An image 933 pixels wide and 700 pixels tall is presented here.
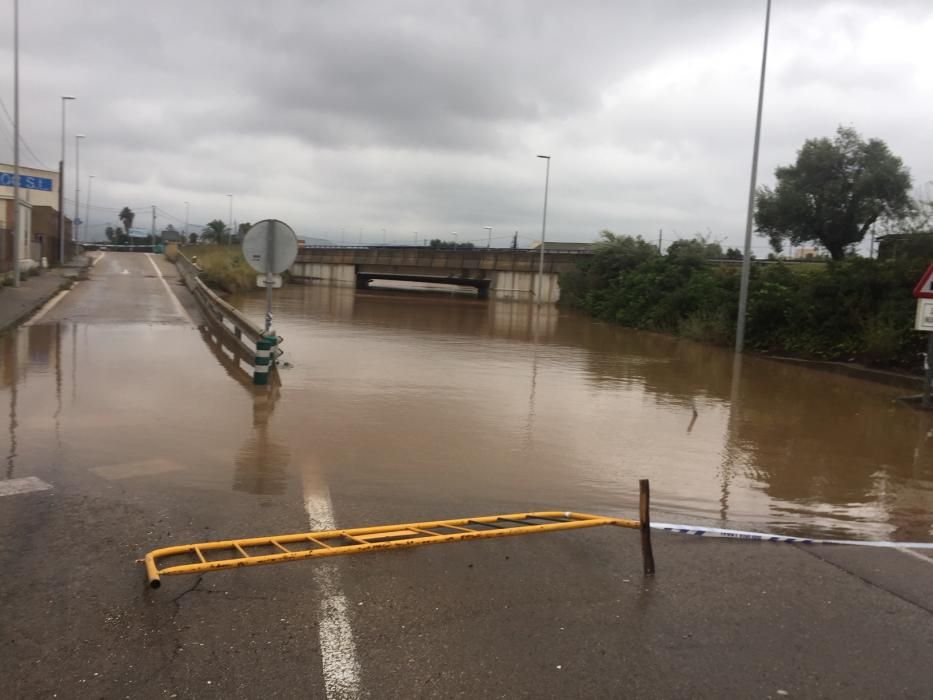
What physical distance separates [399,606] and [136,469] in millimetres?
3666

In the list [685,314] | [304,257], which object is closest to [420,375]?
[685,314]

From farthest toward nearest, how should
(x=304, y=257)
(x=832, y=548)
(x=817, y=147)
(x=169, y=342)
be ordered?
(x=304, y=257), (x=817, y=147), (x=169, y=342), (x=832, y=548)

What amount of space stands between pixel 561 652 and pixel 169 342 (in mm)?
14263

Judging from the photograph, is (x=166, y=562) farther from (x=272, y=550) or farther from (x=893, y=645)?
(x=893, y=645)

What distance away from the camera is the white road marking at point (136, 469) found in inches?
259

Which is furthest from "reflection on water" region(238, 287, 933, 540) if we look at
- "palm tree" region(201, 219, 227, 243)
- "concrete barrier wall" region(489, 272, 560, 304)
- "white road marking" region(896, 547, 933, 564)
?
"palm tree" region(201, 219, 227, 243)

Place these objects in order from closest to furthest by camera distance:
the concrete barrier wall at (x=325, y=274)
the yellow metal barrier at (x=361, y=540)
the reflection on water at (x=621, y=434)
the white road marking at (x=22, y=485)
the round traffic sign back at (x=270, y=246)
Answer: the yellow metal barrier at (x=361, y=540) < the white road marking at (x=22, y=485) < the reflection on water at (x=621, y=434) < the round traffic sign back at (x=270, y=246) < the concrete barrier wall at (x=325, y=274)

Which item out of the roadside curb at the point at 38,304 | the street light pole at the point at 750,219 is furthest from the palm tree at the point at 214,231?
the street light pole at the point at 750,219

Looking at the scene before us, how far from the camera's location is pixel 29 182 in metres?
39.3

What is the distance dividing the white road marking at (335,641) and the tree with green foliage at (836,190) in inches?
1530

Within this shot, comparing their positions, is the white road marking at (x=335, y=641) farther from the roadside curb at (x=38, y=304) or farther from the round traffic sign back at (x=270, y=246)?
the roadside curb at (x=38, y=304)

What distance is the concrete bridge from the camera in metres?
47.5

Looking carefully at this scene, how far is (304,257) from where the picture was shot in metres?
66.8

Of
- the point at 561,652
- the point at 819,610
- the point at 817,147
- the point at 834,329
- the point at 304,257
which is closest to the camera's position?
the point at 561,652
